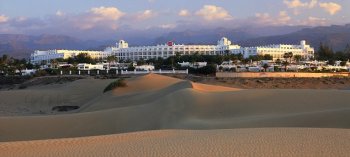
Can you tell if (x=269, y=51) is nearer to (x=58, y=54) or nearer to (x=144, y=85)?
(x=58, y=54)

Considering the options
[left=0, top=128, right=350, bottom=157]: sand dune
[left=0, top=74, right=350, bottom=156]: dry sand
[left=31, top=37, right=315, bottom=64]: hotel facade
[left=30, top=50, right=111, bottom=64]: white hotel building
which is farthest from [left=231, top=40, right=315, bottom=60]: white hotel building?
[left=0, top=128, right=350, bottom=157]: sand dune

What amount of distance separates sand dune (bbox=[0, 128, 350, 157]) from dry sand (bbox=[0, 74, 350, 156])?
0.02m

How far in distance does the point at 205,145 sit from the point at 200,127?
6.06m

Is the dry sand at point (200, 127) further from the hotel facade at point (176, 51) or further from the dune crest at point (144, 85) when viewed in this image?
the hotel facade at point (176, 51)

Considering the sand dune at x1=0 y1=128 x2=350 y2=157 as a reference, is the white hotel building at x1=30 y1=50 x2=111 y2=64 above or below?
above

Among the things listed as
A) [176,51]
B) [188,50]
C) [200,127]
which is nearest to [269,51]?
[188,50]

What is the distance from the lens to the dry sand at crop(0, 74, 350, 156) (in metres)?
9.98

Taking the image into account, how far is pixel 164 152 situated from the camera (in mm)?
9562

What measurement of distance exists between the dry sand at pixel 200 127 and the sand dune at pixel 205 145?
0.02 meters

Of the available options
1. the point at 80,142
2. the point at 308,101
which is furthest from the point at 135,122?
the point at 80,142

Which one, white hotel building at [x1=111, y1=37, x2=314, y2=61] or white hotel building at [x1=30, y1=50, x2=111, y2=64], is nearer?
white hotel building at [x1=111, y1=37, x2=314, y2=61]

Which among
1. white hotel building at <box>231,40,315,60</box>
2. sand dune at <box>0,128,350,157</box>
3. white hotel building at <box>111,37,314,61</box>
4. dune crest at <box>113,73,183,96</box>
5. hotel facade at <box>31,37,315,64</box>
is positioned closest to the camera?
sand dune at <box>0,128,350,157</box>

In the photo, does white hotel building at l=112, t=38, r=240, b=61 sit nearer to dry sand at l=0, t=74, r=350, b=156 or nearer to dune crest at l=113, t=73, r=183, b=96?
dune crest at l=113, t=73, r=183, b=96

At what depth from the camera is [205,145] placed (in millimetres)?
10492
